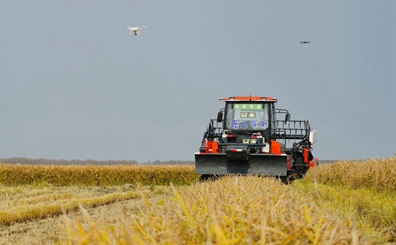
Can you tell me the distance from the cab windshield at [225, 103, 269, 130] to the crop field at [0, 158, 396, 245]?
Result: 7.32 feet

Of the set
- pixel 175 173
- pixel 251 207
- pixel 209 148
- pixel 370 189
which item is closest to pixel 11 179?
pixel 175 173

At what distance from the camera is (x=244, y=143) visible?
604 inches

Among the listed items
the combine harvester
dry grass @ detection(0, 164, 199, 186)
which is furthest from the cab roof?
dry grass @ detection(0, 164, 199, 186)

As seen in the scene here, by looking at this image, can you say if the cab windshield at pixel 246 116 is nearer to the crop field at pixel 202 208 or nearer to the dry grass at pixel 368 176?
the crop field at pixel 202 208

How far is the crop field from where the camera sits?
2443 mm

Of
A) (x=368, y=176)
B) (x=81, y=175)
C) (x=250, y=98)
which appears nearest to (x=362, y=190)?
(x=368, y=176)

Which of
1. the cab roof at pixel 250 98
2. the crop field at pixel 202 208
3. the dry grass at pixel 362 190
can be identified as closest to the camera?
the crop field at pixel 202 208

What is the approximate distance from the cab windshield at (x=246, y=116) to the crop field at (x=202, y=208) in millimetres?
2233

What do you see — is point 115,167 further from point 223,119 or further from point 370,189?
point 370,189

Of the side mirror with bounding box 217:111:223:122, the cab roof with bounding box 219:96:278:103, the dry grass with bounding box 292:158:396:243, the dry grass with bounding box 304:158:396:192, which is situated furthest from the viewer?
the cab roof with bounding box 219:96:278:103

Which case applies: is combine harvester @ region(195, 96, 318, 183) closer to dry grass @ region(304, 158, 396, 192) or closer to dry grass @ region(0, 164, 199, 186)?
dry grass @ region(304, 158, 396, 192)

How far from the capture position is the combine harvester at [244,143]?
14871mm

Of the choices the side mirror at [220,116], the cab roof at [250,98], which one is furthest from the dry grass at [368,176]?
the side mirror at [220,116]

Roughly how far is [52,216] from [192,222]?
1000 centimetres
